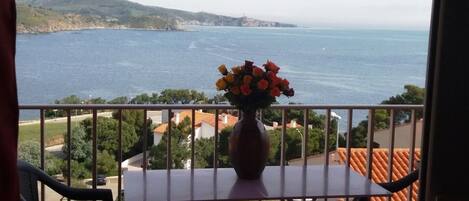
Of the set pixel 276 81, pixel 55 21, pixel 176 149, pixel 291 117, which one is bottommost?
pixel 176 149

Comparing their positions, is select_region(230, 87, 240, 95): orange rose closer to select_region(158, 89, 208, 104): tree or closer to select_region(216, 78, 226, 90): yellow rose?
select_region(216, 78, 226, 90): yellow rose

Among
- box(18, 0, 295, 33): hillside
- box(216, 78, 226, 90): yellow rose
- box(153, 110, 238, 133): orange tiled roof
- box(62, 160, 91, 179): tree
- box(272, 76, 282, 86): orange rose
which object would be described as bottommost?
box(62, 160, 91, 179): tree

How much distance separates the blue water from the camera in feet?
22.0

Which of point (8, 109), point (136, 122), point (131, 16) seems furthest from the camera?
point (131, 16)

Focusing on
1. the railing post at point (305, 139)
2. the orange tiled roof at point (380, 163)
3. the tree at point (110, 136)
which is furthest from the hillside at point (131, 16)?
the railing post at point (305, 139)

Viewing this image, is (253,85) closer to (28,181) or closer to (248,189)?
(248,189)

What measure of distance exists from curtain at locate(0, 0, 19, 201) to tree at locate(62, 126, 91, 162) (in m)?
3.14

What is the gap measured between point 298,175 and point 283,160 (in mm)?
791

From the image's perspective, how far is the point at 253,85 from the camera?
2631 millimetres

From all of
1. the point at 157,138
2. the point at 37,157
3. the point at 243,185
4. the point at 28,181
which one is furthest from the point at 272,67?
the point at 37,157

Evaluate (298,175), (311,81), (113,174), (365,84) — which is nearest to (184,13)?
(311,81)

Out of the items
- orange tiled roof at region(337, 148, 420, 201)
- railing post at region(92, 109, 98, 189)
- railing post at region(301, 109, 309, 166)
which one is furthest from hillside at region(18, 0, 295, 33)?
railing post at region(301, 109, 309, 166)

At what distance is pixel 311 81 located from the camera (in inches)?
290

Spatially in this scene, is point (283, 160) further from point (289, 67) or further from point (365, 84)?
point (289, 67)
